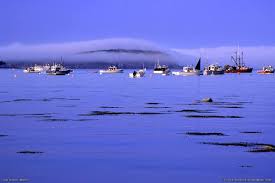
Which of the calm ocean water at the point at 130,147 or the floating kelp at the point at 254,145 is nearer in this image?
the calm ocean water at the point at 130,147

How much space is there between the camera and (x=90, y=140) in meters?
25.8

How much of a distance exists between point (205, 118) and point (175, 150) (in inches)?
547

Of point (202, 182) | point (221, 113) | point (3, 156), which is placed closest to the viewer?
point (202, 182)

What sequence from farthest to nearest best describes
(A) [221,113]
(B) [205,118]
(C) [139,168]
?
(A) [221,113]
(B) [205,118]
(C) [139,168]

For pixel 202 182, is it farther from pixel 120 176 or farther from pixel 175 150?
pixel 175 150

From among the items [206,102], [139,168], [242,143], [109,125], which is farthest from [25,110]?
[139,168]

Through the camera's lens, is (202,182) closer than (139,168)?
Yes

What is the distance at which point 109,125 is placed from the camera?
32.2 metres

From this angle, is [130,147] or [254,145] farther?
[254,145]

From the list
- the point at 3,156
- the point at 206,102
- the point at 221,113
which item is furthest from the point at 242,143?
the point at 206,102

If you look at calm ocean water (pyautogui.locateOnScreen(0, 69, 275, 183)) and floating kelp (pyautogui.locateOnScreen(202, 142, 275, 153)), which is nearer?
calm ocean water (pyautogui.locateOnScreen(0, 69, 275, 183))

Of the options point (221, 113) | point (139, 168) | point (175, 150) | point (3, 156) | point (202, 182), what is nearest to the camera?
point (202, 182)

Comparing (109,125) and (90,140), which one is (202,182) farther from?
(109,125)

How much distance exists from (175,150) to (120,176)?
17.4ft
